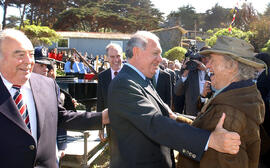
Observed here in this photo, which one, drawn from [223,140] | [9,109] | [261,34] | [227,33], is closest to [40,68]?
[9,109]

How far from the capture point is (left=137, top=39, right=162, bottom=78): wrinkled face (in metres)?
2.31

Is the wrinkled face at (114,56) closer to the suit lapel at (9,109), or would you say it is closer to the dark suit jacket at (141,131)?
the dark suit jacket at (141,131)

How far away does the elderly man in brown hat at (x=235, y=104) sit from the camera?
1843mm

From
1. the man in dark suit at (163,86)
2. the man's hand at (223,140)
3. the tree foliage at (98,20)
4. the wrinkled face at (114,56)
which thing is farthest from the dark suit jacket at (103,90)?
the tree foliage at (98,20)

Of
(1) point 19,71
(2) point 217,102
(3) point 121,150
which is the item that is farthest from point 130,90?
(1) point 19,71

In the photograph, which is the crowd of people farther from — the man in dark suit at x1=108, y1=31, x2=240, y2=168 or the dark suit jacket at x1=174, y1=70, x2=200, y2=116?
the dark suit jacket at x1=174, y1=70, x2=200, y2=116

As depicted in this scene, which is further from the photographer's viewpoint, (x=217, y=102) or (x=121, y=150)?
(x=121, y=150)

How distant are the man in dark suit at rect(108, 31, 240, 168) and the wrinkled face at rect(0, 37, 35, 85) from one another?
29.1 inches

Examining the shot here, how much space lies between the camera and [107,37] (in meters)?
34.6

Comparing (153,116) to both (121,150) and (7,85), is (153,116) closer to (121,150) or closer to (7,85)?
(121,150)

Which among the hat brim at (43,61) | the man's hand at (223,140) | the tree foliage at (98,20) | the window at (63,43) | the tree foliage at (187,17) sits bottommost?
the man's hand at (223,140)

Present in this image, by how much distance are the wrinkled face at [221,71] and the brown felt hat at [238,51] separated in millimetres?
73

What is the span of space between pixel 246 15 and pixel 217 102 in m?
34.1

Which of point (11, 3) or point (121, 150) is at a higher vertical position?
point (11, 3)
